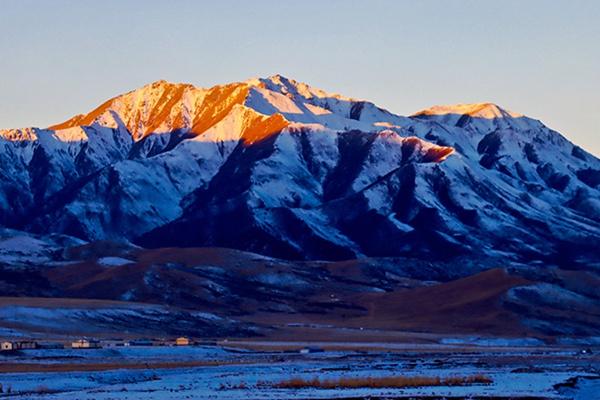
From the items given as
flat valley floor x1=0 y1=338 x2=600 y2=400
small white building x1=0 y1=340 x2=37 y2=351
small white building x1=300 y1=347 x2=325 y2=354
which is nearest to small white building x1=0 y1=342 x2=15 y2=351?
small white building x1=0 y1=340 x2=37 y2=351

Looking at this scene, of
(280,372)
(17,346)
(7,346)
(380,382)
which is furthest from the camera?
(17,346)

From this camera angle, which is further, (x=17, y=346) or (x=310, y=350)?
(x=310, y=350)

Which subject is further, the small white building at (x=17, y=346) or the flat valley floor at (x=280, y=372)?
the small white building at (x=17, y=346)

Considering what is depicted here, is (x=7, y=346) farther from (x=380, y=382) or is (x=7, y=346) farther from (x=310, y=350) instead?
(x=380, y=382)

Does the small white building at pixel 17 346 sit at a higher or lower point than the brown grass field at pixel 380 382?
higher

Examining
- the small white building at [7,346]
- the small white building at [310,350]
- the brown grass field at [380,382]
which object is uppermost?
the small white building at [7,346]

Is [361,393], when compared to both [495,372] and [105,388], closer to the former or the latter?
[105,388]

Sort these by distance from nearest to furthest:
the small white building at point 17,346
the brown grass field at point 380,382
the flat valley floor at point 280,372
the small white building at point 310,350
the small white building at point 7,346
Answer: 1. the flat valley floor at point 280,372
2. the brown grass field at point 380,382
3. the small white building at point 7,346
4. the small white building at point 17,346
5. the small white building at point 310,350

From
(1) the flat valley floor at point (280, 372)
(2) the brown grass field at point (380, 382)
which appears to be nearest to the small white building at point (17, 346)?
(1) the flat valley floor at point (280, 372)

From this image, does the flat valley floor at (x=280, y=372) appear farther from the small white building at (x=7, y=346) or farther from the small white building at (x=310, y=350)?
the small white building at (x=7, y=346)

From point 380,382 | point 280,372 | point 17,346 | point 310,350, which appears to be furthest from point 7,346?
point 380,382

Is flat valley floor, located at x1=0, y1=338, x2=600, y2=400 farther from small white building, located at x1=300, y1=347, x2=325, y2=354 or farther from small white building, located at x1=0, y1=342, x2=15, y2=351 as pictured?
small white building, located at x1=0, y1=342, x2=15, y2=351

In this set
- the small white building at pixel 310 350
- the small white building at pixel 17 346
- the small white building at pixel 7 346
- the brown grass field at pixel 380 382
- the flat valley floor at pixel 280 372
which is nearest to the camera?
the flat valley floor at pixel 280 372

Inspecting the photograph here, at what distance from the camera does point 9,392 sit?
250 ft
